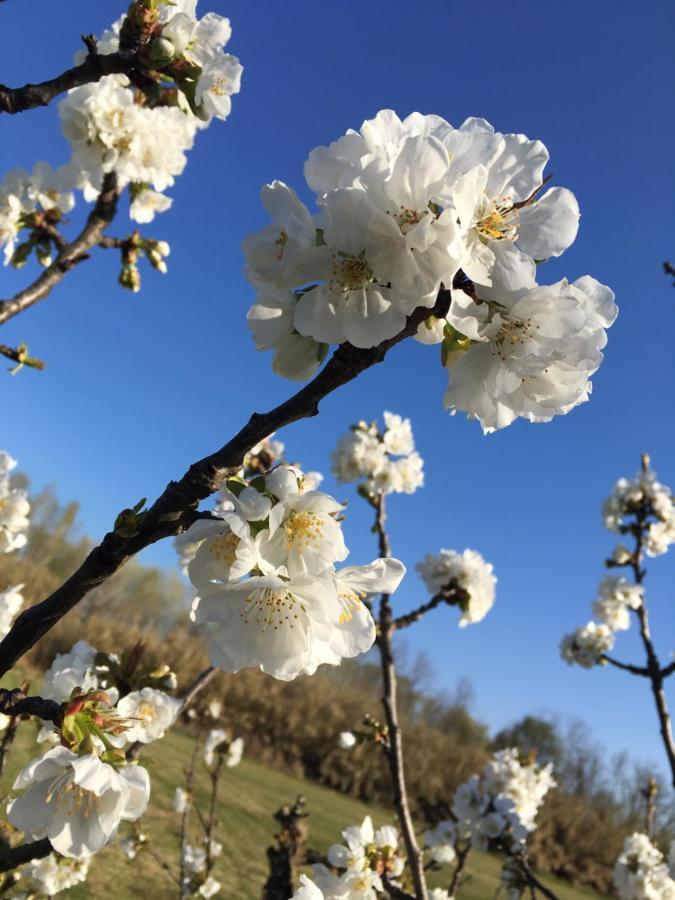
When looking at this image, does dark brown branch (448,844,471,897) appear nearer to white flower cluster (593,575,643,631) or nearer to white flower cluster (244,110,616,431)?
white flower cluster (593,575,643,631)

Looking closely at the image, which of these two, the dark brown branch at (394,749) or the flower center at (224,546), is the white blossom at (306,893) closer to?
the flower center at (224,546)

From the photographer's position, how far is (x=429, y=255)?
71 cm

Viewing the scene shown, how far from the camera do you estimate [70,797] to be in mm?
1014

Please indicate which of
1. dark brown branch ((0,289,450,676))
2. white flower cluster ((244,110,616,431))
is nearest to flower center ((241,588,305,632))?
dark brown branch ((0,289,450,676))

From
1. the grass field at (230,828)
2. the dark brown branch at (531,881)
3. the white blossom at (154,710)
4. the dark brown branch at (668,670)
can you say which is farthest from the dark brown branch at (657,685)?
the white blossom at (154,710)

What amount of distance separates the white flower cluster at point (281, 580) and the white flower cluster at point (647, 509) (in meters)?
4.38

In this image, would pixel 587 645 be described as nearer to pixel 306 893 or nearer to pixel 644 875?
pixel 644 875

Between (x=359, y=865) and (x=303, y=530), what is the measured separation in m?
1.68

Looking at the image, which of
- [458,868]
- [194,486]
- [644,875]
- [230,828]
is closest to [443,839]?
[458,868]

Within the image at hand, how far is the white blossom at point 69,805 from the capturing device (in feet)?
3.17

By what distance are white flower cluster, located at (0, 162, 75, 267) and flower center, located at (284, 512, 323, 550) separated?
2.38m

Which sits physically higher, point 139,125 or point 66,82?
point 139,125

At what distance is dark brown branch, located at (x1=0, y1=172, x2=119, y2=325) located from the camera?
2480 mm

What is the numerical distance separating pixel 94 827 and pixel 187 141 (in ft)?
7.92
